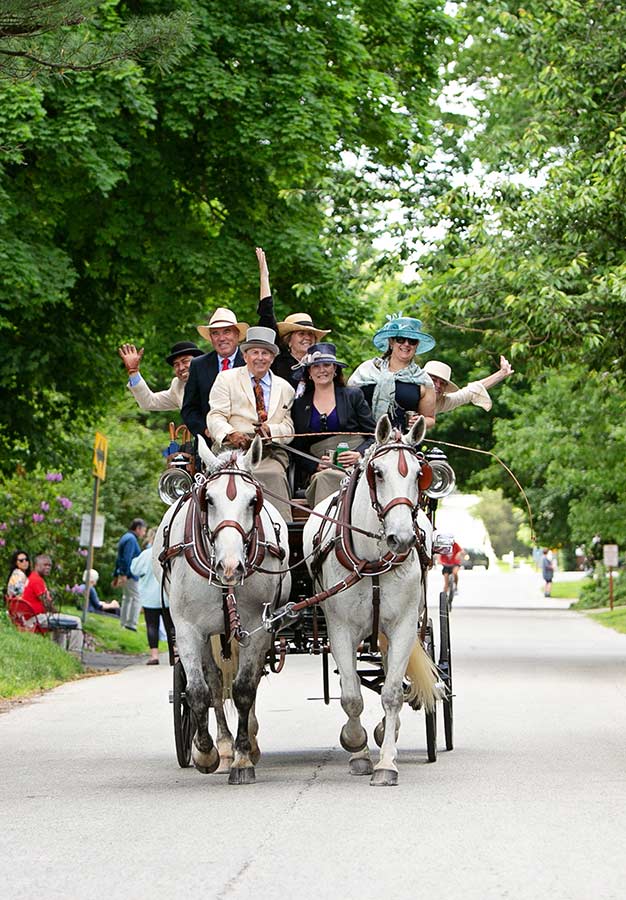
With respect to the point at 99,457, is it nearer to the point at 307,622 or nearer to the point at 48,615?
the point at 48,615

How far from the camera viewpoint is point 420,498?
10.8m

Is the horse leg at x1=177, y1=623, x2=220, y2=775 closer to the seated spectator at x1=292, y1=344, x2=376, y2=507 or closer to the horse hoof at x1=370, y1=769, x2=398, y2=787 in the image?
the horse hoof at x1=370, y1=769, x2=398, y2=787

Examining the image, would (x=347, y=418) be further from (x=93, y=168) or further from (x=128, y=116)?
(x=128, y=116)

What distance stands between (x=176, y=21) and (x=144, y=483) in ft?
86.1

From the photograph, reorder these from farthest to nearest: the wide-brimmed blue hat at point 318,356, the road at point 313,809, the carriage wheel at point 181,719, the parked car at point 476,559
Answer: the parked car at point 476,559
the wide-brimmed blue hat at point 318,356
the carriage wheel at point 181,719
the road at point 313,809

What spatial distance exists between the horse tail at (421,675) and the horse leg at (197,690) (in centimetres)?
124

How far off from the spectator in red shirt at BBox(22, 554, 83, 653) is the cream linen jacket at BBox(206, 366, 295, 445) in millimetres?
10770

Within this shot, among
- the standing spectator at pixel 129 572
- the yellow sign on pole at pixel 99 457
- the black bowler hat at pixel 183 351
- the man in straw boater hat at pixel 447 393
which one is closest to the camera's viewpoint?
the man in straw boater hat at pixel 447 393

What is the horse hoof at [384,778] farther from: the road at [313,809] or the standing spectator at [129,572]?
the standing spectator at [129,572]

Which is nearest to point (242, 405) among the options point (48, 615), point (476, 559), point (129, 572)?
point (48, 615)

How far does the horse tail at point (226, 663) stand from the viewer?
1124 cm

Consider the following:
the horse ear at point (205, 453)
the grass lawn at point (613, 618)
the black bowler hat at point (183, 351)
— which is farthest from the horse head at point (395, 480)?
the grass lawn at point (613, 618)

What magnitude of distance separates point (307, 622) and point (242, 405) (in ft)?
4.97

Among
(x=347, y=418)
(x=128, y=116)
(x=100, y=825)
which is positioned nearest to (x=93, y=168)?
(x=128, y=116)
